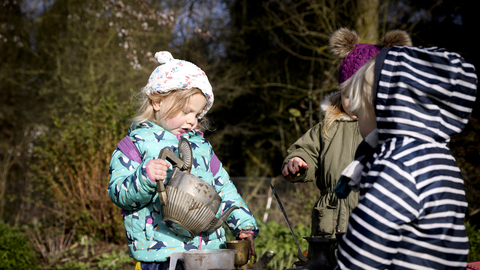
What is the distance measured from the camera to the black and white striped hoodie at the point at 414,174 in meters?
1.08

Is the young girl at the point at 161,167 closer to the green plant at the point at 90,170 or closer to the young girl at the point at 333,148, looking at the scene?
the young girl at the point at 333,148

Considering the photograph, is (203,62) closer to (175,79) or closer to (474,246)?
(474,246)

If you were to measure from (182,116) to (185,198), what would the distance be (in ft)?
1.80

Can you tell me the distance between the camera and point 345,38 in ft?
7.45

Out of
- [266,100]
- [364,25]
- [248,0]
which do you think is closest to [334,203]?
[364,25]

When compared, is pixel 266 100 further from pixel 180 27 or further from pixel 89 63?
pixel 89 63

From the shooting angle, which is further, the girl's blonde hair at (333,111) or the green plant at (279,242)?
the green plant at (279,242)

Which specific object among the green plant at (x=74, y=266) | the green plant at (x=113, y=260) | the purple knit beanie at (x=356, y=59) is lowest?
the green plant at (x=74, y=266)

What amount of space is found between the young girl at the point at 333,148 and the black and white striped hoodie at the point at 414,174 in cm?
86

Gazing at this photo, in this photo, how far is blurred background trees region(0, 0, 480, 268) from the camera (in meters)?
6.26

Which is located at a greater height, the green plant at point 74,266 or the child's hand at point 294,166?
the child's hand at point 294,166

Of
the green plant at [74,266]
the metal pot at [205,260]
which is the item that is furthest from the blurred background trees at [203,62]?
the metal pot at [205,260]

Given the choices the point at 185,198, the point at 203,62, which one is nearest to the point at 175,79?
the point at 185,198

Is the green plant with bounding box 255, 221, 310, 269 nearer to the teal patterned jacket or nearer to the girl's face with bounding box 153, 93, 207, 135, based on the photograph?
the teal patterned jacket
